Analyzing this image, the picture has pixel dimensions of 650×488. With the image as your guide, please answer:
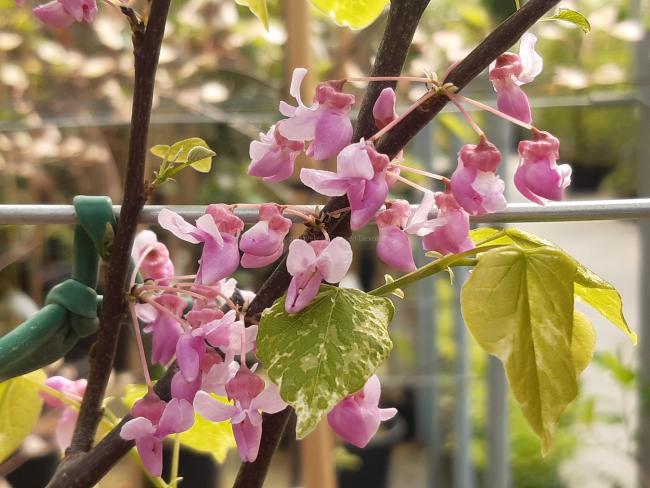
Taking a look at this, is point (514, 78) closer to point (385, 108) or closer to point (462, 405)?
point (385, 108)

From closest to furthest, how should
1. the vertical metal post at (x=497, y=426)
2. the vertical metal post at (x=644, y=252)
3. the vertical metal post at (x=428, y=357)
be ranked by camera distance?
the vertical metal post at (x=497, y=426)
the vertical metal post at (x=644, y=252)
the vertical metal post at (x=428, y=357)

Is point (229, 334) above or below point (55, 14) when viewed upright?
below

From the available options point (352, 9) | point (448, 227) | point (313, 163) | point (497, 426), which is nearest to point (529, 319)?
point (448, 227)

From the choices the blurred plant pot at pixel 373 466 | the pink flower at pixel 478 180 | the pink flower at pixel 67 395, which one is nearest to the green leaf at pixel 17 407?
the pink flower at pixel 67 395

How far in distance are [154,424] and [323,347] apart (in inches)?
2.9

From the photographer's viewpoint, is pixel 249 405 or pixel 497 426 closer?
pixel 249 405

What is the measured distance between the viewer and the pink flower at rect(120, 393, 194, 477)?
0.28m

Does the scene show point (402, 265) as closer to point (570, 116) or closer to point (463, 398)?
point (463, 398)

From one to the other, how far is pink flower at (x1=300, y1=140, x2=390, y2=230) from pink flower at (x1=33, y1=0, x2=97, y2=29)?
0.10 meters

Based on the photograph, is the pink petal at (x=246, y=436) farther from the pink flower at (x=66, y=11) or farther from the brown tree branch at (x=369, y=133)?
the pink flower at (x=66, y=11)

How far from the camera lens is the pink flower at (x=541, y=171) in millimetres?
271

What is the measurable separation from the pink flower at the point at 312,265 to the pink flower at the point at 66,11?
0.37ft

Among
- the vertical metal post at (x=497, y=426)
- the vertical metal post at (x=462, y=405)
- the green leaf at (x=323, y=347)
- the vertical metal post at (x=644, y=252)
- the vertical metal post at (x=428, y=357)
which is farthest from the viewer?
the vertical metal post at (x=428, y=357)

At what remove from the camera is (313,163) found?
0.80 meters
